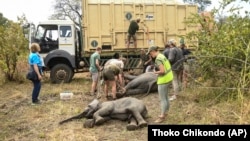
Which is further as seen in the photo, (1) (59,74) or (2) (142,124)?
(1) (59,74)

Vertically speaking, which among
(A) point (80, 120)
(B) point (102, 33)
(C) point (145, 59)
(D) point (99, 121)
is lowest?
(A) point (80, 120)

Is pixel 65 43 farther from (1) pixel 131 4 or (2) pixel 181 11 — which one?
(2) pixel 181 11

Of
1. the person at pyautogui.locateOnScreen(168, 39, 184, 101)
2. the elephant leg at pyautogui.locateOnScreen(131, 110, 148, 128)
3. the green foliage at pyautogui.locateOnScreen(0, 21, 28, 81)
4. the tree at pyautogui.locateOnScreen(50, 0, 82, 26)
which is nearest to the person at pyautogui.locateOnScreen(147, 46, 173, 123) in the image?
the elephant leg at pyautogui.locateOnScreen(131, 110, 148, 128)

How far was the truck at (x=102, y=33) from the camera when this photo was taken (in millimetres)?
15484

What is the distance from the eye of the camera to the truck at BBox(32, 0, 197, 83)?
50.8ft

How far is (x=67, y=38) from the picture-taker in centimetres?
1563

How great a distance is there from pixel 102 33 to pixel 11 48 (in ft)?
12.9

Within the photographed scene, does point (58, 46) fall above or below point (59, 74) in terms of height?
above

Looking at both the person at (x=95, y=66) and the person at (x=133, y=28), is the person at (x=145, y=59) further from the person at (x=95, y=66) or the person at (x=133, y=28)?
the person at (x=95, y=66)

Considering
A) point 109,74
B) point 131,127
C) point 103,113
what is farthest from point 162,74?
point 109,74

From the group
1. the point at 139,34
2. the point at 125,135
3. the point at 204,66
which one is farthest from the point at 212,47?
the point at 139,34

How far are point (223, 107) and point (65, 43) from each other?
921cm

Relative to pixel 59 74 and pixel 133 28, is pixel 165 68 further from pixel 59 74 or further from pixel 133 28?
pixel 59 74

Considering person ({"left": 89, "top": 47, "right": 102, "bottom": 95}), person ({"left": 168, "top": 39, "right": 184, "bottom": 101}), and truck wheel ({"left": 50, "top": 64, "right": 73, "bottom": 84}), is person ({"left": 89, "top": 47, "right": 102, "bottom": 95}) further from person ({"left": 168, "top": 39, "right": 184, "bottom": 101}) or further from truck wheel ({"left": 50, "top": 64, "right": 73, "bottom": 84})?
truck wheel ({"left": 50, "top": 64, "right": 73, "bottom": 84})
